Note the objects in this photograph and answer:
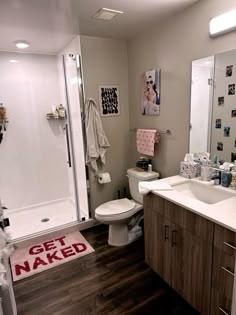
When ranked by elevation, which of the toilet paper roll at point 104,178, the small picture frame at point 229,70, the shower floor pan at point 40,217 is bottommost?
the shower floor pan at point 40,217


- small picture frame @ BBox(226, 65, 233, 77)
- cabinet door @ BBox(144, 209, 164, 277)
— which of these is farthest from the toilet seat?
small picture frame @ BBox(226, 65, 233, 77)

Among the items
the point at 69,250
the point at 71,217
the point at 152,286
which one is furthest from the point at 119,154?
the point at 152,286

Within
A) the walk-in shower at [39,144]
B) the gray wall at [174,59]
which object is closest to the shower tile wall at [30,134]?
the walk-in shower at [39,144]

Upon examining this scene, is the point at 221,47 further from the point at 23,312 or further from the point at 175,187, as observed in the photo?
the point at 23,312

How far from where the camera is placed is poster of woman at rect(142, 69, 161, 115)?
7.93 ft

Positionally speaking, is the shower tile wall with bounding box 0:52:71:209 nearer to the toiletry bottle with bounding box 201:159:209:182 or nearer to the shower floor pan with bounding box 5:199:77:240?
the shower floor pan with bounding box 5:199:77:240

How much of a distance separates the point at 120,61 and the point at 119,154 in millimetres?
1218

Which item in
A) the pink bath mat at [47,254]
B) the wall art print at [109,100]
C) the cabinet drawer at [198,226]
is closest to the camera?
the cabinet drawer at [198,226]

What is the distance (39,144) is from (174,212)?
101 inches

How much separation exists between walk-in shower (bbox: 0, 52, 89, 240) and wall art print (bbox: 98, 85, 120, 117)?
1.10ft

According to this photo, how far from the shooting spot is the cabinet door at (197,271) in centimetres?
143

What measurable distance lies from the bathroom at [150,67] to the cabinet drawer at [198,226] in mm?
865

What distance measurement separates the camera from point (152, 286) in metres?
1.92

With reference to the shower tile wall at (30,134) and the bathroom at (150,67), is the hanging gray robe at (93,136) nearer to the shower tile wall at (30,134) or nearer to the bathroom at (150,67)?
the bathroom at (150,67)
